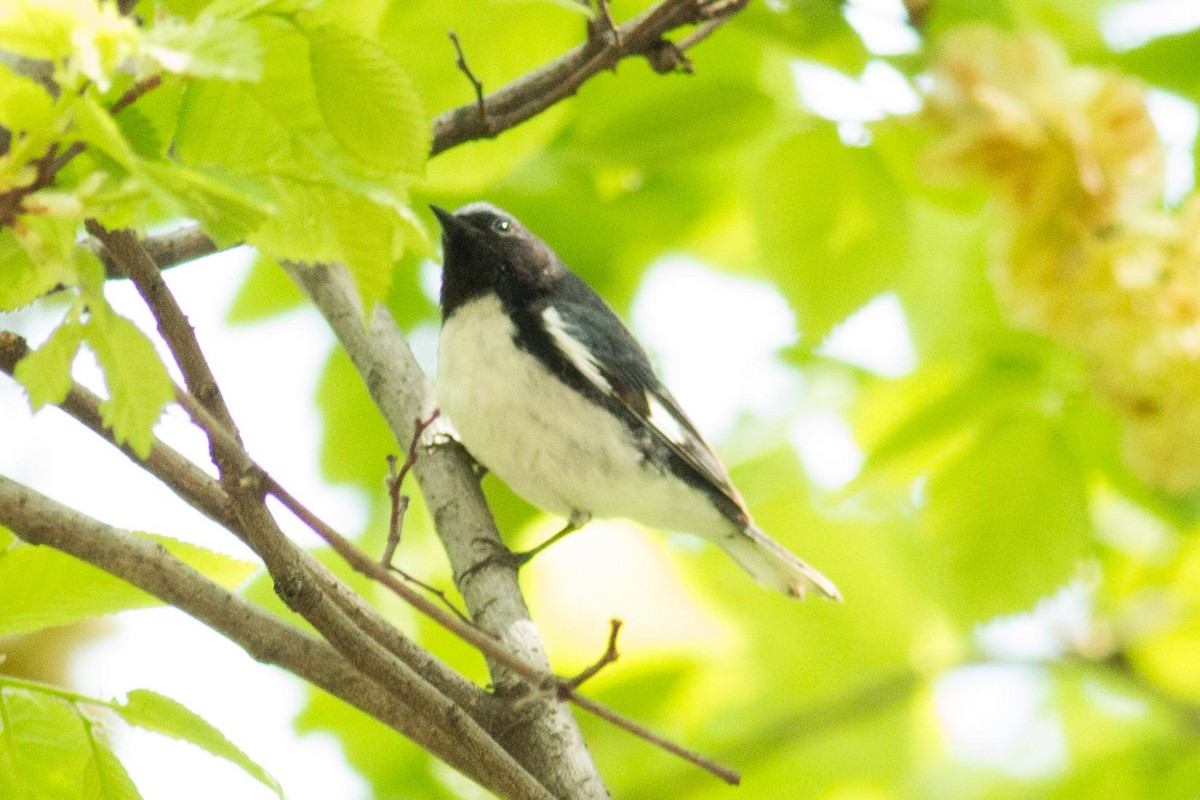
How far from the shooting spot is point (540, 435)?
3.55m

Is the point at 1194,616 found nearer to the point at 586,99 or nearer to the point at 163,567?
the point at 586,99

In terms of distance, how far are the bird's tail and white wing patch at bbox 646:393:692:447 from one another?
1.18ft

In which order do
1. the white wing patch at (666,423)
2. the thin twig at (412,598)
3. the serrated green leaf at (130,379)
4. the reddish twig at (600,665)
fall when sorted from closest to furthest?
the serrated green leaf at (130,379) < the thin twig at (412,598) < the reddish twig at (600,665) < the white wing patch at (666,423)

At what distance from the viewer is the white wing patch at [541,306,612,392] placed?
3645mm

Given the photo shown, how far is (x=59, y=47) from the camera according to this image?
0.94 metres

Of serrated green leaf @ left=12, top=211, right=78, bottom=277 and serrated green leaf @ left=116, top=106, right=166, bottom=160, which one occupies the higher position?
serrated green leaf @ left=116, top=106, right=166, bottom=160

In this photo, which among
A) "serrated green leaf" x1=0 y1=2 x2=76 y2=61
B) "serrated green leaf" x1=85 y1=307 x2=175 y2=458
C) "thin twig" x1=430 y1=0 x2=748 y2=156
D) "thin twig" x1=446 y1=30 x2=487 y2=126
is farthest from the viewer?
"thin twig" x1=430 y1=0 x2=748 y2=156

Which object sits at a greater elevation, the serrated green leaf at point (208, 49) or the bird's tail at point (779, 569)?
the serrated green leaf at point (208, 49)

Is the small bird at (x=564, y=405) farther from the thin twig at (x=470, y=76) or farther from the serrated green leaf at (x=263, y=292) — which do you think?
the thin twig at (x=470, y=76)

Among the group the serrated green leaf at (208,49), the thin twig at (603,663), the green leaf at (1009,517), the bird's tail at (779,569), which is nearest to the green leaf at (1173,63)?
the green leaf at (1009,517)

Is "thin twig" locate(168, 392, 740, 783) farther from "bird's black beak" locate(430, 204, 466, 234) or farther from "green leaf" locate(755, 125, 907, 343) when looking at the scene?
"bird's black beak" locate(430, 204, 466, 234)

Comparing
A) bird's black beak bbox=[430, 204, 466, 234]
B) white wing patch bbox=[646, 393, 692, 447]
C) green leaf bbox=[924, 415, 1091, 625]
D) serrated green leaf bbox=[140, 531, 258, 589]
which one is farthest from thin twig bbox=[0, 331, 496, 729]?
white wing patch bbox=[646, 393, 692, 447]

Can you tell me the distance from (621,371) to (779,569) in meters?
0.79

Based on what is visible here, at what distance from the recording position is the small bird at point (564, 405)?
344cm
